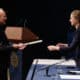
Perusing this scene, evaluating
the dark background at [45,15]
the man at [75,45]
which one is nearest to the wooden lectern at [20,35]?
the man at [75,45]

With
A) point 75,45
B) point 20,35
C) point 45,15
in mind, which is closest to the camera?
point 75,45

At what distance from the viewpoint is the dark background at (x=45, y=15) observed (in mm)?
10906

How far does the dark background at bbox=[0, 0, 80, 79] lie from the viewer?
10906 mm

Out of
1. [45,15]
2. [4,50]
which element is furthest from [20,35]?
[45,15]

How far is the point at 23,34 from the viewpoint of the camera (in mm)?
6617

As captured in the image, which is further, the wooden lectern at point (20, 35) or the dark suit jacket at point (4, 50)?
the wooden lectern at point (20, 35)

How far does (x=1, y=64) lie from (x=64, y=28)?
551 cm

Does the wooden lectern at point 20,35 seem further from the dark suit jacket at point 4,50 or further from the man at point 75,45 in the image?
the man at point 75,45

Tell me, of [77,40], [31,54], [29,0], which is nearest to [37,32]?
[29,0]

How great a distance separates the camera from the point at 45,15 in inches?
436

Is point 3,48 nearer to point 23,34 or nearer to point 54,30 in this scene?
point 23,34

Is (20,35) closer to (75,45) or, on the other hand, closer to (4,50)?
(4,50)

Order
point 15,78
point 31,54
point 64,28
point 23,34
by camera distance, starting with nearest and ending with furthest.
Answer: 1. point 15,78
2. point 23,34
3. point 31,54
4. point 64,28

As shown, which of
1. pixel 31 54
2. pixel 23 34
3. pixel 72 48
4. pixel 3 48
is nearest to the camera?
pixel 72 48
